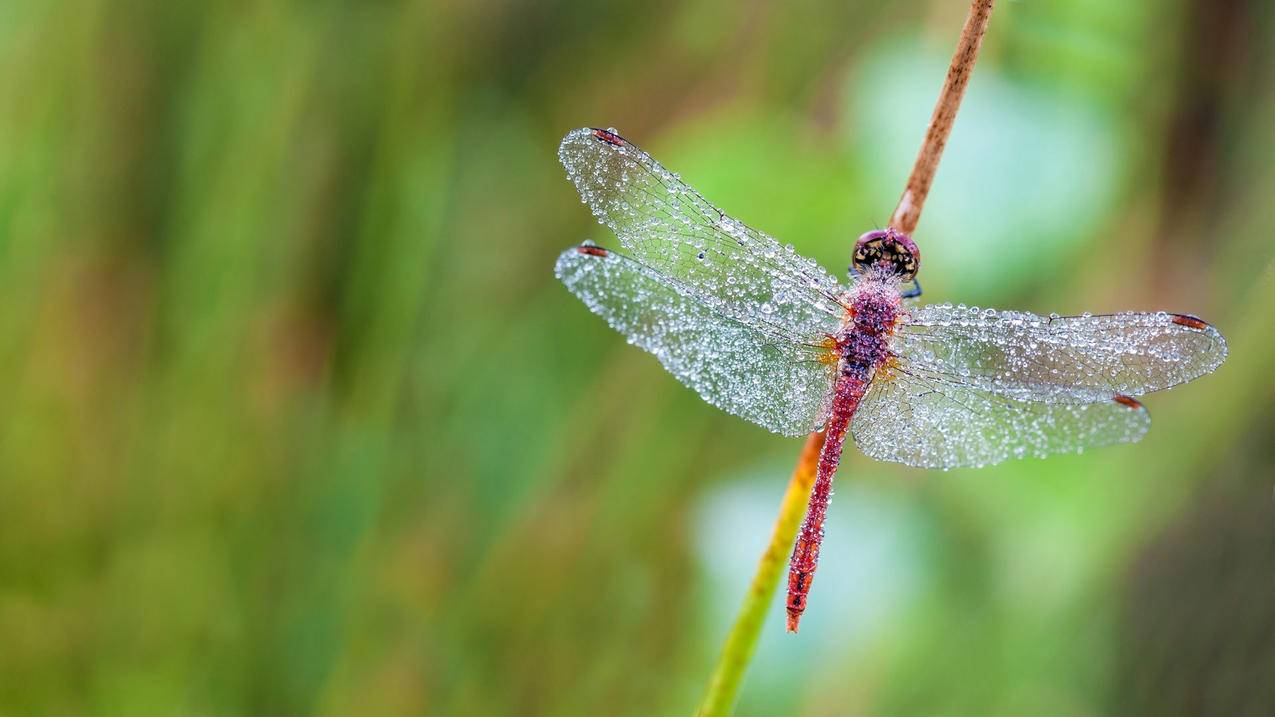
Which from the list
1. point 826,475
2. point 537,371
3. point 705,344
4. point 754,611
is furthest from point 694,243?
point 537,371

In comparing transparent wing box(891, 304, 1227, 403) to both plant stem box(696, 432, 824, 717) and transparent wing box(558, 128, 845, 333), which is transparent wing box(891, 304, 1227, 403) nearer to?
transparent wing box(558, 128, 845, 333)

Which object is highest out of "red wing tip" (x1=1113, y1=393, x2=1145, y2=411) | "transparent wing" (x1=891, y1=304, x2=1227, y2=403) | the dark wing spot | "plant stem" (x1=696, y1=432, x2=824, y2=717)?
the dark wing spot

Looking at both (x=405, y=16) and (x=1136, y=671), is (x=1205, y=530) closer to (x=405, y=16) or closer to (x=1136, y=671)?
(x=1136, y=671)

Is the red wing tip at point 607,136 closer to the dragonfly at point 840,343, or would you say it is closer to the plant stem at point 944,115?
the dragonfly at point 840,343

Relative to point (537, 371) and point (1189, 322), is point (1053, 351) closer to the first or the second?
point (1189, 322)

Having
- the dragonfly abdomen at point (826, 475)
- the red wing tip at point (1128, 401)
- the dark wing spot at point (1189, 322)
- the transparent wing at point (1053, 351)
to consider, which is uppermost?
the dark wing spot at point (1189, 322)

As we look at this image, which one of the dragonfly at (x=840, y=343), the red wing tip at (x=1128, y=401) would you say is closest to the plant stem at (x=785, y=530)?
the dragonfly at (x=840, y=343)

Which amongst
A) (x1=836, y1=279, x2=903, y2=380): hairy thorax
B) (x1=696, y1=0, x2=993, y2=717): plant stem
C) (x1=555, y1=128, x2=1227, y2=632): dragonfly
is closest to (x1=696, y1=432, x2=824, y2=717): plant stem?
(x1=696, y1=0, x2=993, y2=717): plant stem
